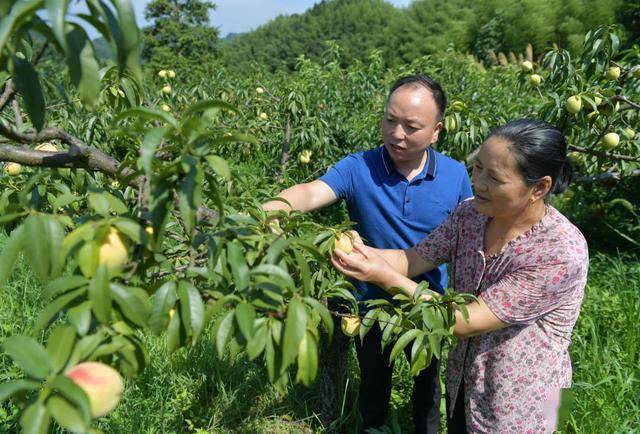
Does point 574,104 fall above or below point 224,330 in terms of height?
above

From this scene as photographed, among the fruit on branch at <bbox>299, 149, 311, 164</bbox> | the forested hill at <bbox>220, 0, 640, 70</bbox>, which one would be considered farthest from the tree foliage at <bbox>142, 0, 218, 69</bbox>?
the fruit on branch at <bbox>299, 149, 311, 164</bbox>

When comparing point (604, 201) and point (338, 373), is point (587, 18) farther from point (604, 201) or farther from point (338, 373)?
point (338, 373)

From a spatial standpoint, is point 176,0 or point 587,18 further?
point 176,0

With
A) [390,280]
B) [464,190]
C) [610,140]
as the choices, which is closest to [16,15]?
[390,280]

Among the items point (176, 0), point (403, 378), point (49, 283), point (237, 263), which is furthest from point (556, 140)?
point (176, 0)

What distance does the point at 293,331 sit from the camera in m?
0.73

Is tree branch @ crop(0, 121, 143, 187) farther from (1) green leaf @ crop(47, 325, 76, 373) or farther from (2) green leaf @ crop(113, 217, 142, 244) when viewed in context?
(1) green leaf @ crop(47, 325, 76, 373)

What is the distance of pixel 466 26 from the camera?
72.9 ft

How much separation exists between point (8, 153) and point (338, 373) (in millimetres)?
1586

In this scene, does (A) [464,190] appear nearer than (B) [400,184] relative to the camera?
No

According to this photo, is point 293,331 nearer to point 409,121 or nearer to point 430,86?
point 409,121

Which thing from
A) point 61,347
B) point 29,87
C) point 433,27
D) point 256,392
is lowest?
point 256,392

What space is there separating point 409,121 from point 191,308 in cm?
107

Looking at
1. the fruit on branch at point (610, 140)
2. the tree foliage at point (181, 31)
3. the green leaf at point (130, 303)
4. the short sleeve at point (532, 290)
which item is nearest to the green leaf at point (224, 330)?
the green leaf at point (130, 303)
